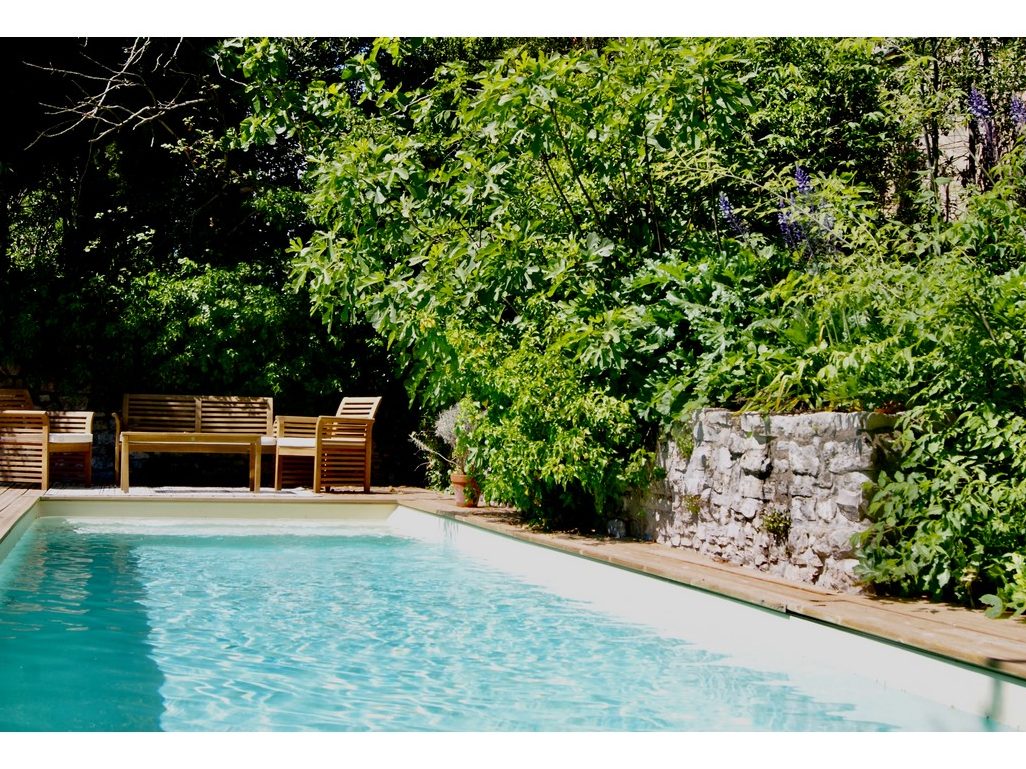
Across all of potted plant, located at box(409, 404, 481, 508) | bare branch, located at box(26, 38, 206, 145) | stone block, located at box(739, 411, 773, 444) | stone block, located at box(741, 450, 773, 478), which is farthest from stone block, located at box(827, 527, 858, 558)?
bare branch, located at box(26, 38, 206, 145)

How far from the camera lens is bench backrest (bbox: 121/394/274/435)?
11.5m

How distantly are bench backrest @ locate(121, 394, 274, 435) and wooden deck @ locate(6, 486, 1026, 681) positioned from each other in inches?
130

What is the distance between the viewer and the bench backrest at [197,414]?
1147cm

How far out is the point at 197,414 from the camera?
11547mm

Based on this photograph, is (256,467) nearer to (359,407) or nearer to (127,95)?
(359,407)

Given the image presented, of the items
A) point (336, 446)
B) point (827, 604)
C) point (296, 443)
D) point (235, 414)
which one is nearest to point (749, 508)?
point (827, 604)

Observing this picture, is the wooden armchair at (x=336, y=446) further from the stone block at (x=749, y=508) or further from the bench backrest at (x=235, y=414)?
the stone block at (x=749, y=508)

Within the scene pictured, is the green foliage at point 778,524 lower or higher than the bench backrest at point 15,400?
lower

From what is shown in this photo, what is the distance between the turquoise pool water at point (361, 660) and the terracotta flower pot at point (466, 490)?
237 cm

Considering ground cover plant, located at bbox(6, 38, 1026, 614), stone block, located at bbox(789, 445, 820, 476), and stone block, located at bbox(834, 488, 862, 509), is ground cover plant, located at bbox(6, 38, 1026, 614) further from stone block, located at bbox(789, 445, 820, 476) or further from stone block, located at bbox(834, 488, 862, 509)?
stone block, located at bbox(789, 445, 820, 476)

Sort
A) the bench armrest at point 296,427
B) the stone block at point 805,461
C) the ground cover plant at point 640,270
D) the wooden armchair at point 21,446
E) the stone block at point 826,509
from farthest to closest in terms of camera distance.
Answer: the bench armrest at point 296,427 < the wooden armchair at point 21,446 < the stone block at point 805,461 < the stone block at point 826,509 < the ground cover plant at point 640,270

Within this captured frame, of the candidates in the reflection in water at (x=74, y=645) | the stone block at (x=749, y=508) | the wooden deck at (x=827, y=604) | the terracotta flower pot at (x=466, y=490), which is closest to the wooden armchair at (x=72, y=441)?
the wooden deck at (x=827, y=604)
